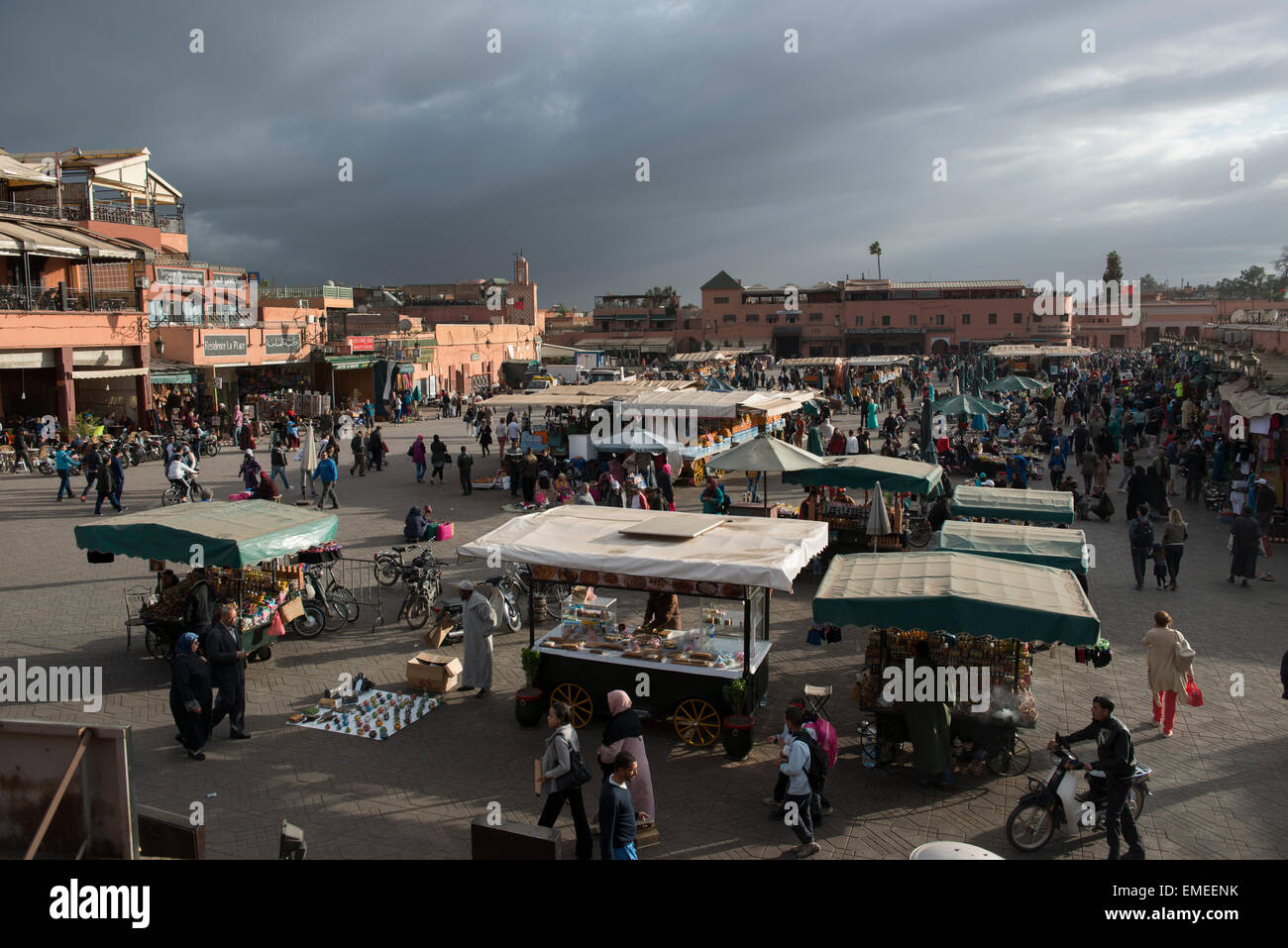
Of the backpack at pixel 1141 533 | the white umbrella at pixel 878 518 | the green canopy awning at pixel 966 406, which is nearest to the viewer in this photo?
the backpack at pixel 1141 533

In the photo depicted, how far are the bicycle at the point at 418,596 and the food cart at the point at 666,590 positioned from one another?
3.04 meters

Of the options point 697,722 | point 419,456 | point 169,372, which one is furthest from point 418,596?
point 169,372

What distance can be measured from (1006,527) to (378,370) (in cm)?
3414

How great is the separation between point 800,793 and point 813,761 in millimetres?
257

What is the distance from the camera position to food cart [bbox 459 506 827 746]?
8.37 meters

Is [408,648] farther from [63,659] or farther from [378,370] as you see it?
[378,370]

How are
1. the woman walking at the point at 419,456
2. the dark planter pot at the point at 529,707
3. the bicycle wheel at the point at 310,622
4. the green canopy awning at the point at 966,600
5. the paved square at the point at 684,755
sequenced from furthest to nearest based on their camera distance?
the woman walking at the point at 419,456
the bicycle wheel at the point at 310,622
the dark planter pot at the point at 529,707
the green canopy awning at the point at 966,600
the paved square at the point at 684,755

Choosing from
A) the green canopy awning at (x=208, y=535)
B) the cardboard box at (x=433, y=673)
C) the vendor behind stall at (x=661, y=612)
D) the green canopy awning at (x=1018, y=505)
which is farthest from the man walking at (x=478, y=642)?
the green canopy awning at (x=1018, y=505)

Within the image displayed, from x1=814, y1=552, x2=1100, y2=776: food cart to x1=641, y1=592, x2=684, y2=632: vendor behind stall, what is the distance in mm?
1834

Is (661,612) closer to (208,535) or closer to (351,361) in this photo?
(208,535)

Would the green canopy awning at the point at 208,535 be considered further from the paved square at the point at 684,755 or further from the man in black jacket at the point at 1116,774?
the man in black jacket at the point at 1116,774

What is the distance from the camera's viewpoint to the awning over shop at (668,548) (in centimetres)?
825

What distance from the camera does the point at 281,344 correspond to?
37125 millimetres

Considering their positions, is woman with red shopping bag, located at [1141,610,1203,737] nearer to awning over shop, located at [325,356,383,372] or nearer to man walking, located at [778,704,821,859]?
man walking, located at [778,704,821,859]
